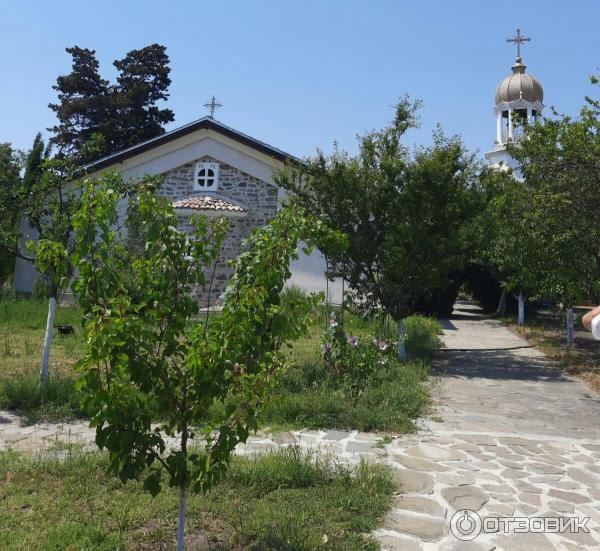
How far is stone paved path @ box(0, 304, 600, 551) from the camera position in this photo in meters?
3.92

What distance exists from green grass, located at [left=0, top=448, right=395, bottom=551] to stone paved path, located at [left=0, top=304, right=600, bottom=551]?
0.32 metres

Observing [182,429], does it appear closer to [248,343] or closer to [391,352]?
[248,343]

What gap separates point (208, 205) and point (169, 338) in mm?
13238

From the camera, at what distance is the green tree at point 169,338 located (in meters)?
2.93

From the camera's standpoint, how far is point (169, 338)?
127 inches

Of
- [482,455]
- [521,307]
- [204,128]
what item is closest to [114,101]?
[204,128]

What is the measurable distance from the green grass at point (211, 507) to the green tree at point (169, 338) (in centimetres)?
67

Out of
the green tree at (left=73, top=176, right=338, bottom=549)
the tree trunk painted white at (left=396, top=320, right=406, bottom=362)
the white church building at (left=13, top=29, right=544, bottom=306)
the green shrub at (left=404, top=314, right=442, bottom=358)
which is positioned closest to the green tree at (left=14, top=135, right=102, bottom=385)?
the green tree at (left=73, top=176, right=338, bottom=549)

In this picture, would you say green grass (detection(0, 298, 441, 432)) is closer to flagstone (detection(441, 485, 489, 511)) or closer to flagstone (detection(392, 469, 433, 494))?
flagstone (detection(392, 469, 433, 494))

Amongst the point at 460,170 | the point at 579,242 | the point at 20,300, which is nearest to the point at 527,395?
the point at 579,242

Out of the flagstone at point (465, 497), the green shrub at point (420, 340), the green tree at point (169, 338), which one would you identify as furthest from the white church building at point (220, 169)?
the green tree at point (169, 338)

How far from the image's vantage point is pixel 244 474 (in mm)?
4594

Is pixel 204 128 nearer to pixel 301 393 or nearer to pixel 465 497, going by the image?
pixel 301 393

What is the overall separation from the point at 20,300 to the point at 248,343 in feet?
51.9
